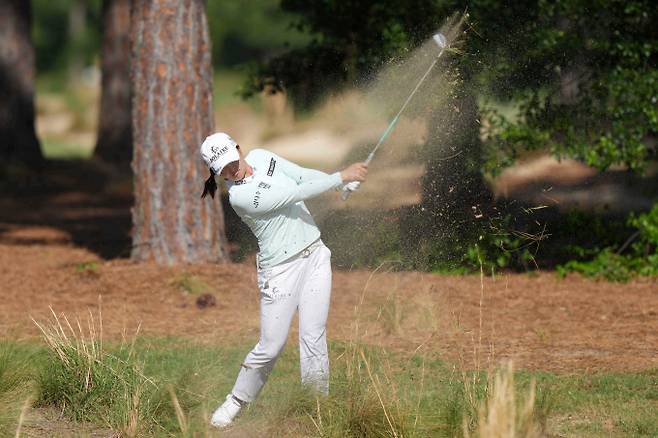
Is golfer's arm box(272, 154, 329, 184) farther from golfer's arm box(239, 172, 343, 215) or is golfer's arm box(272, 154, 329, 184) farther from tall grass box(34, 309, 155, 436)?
tall grass box(34, 309, 155, 436)

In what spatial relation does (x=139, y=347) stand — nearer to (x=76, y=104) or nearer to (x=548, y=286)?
(x=548, y=286)

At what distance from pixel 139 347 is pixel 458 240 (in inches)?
99.7

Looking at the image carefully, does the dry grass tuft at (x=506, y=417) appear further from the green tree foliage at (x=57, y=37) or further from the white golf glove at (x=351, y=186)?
the green tree foliage at (x=57, y=37)

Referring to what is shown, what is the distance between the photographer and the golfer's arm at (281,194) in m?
6.66

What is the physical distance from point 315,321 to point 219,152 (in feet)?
3.62

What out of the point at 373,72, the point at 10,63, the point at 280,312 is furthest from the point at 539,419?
the point at 10,63

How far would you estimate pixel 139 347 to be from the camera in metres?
9.03

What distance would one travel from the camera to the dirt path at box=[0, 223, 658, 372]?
29.9 feet

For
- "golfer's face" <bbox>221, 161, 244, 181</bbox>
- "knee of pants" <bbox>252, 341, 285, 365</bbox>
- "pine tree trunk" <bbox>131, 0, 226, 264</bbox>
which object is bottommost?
"knee of pants" <bbox>252, 341, 285, 365</bbox>

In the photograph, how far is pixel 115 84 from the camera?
2278cm

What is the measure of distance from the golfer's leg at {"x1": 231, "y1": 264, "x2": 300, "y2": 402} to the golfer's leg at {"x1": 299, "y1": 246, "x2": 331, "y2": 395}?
76 millimetres

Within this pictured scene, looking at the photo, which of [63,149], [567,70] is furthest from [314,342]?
[63,149]

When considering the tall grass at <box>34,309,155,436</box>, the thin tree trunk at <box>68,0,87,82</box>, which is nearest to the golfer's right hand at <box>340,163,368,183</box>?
the tall grass at <box>34,309,155,436</box>

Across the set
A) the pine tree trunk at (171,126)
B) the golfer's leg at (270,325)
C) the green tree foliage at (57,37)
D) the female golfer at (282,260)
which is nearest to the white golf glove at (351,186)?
the female golfer at (282,260)
